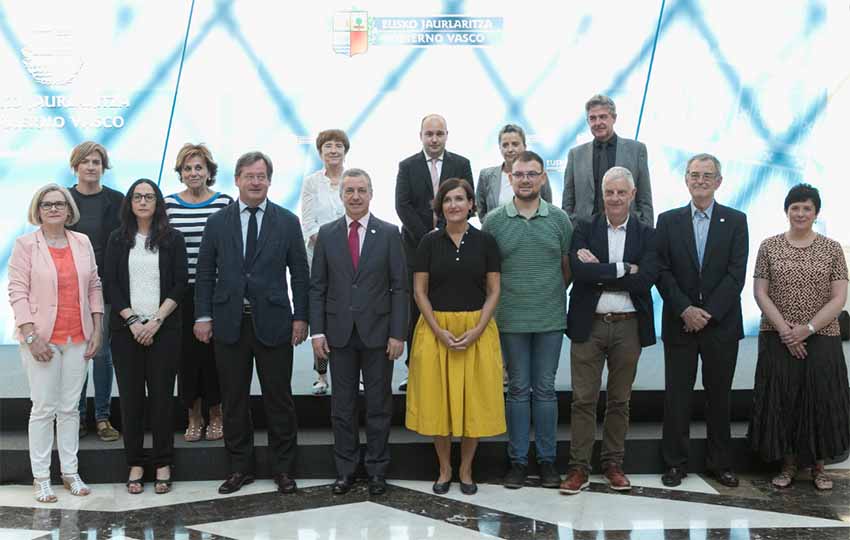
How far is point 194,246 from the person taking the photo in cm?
406

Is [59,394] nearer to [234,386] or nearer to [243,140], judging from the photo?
[234,386]

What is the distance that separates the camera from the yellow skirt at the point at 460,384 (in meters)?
3.78

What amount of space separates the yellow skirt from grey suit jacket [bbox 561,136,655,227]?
3.11ft

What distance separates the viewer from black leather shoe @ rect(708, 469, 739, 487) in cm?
391

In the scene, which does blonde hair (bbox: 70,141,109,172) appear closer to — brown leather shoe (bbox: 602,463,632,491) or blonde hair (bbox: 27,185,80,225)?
blonde hair (bbox: 27,185,80,225)

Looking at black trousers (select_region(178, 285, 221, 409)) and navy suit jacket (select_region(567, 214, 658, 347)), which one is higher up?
navy suit jacket (select_region(567, 214, 658, 347))

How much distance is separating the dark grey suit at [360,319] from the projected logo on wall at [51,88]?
3510mm

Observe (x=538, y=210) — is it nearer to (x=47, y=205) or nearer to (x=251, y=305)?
(x=251, y=305)

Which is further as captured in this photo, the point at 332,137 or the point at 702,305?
the point at 332,137

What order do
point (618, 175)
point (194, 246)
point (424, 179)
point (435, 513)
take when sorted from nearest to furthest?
point (435, 513) < point (618, 175) < point (194, 246) < point (424, 179)

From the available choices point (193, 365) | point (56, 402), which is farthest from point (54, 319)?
point (193, 365)

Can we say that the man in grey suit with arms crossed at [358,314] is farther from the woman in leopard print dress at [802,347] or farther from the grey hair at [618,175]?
the woman in leopard print dress at [802,347]

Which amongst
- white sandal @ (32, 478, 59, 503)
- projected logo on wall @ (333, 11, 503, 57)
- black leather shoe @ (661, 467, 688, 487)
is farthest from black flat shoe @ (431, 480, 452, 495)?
projected logo on wall @ (333, 11, 503, 57)

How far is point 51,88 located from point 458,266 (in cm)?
422
